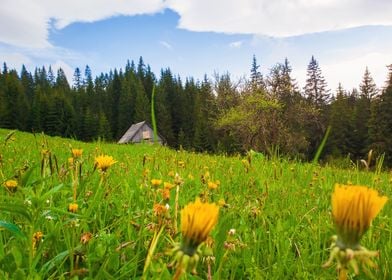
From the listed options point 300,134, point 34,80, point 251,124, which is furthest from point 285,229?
point 34,80

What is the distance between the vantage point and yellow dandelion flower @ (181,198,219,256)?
22.6 inches

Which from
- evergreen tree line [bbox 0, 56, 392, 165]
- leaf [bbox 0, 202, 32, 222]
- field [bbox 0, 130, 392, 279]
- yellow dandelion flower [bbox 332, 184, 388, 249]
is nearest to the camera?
yellow dandelion flower [bbox 332, 184, 388, 249]

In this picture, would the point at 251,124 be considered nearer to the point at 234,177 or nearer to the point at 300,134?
the point at 300,134

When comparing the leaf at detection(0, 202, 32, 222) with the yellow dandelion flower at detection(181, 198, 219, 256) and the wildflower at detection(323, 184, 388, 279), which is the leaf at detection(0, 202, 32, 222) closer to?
the yellow dandelion flower at detection(181, 198, 219, 256)

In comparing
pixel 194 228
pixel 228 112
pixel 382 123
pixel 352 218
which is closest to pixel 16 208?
pixel 194 228

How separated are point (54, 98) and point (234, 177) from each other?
69.3m

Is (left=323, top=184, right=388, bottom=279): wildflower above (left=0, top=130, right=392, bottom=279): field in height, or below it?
above

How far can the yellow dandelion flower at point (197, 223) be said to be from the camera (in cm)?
57

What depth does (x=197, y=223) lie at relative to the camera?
59 centimetres

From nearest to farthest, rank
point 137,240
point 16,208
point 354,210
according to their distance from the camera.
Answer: point 354,210 → point 16,208 → point 137,240

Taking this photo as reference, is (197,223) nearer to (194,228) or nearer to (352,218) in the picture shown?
(194,228)

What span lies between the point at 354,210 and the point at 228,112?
44.1 metres

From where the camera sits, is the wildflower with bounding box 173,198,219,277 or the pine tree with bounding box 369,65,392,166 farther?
the pine tree with bounding box 369,65,392,166

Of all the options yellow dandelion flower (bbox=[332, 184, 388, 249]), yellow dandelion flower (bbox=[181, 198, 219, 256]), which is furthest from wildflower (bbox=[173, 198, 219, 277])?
yellow dandelion flower (bbox=[332, 184, 388, 249])
